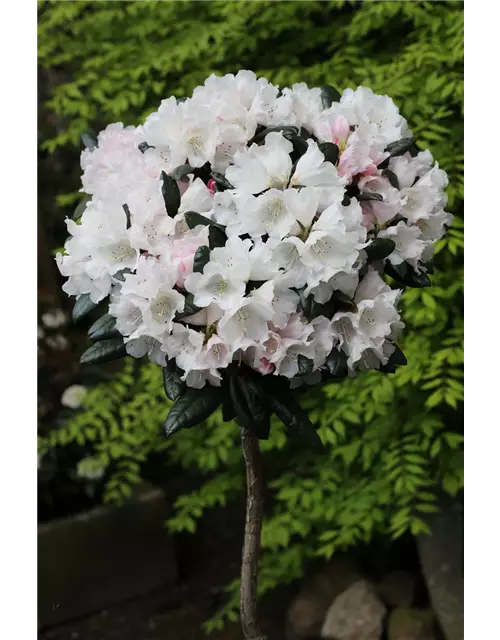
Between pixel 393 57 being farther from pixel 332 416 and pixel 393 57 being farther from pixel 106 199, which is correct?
pixel 106 199

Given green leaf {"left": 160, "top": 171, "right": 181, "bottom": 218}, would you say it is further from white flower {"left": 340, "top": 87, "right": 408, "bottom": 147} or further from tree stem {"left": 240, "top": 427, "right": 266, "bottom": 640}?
tree stem {"left": 240, "top": 427, "right": 266, "bottom": 640}

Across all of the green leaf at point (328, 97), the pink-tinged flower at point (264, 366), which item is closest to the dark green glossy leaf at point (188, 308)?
the pink-tinged flower at point (264, 366)

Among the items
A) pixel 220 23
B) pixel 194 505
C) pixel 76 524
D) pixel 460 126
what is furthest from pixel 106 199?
pixel 76 524

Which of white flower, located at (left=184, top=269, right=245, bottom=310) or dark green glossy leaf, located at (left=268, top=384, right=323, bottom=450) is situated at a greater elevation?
white flower, located at (left=184, top=269, right=245, bottom=310)

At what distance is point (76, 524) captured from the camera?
240 cm

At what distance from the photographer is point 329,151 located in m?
0.97

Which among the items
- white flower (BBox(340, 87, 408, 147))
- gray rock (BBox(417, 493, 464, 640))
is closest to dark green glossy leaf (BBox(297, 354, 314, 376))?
white flower (BBox(340, 87, 408, 147))

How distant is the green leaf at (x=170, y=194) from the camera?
0.96 metres

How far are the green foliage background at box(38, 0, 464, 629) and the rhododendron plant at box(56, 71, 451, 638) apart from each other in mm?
742

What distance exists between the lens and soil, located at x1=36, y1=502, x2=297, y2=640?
2.36m

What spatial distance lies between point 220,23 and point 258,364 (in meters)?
1.59

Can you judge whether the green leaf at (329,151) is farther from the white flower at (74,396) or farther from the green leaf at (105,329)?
the white flower at (74,396)

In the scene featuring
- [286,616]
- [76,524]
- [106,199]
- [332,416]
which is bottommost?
[286,616]

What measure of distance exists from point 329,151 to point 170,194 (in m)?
0.24
